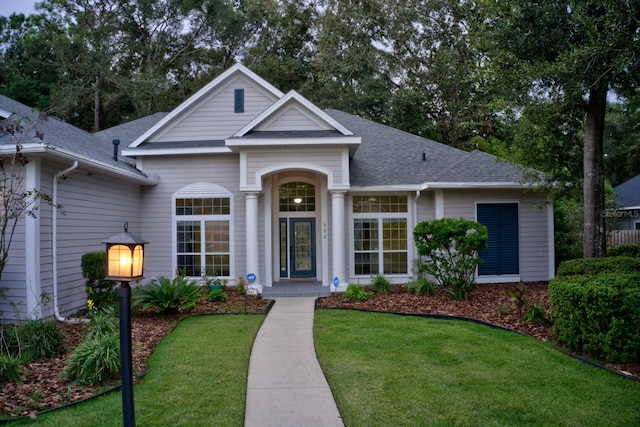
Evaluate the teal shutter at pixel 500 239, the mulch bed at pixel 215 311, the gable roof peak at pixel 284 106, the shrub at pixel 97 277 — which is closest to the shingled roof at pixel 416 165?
the teal shutter at pixel 500 239

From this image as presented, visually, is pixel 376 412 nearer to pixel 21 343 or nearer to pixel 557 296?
pixel 557 296

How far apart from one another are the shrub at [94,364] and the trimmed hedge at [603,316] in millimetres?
6083

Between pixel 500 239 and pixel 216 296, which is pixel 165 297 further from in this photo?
pixel 500 239

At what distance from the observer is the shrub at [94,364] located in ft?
17.2

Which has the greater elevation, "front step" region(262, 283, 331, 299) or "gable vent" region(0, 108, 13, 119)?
"gable vent" region(0, 108, 13, 119)

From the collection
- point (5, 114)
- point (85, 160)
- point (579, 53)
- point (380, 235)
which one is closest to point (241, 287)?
point (380, 235)

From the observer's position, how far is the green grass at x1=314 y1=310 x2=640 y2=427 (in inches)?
172

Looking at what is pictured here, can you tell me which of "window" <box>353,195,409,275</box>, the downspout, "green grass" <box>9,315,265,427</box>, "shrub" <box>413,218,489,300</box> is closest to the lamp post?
"green grass" <box>9,315,265,427</box>

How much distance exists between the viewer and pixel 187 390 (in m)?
4.95

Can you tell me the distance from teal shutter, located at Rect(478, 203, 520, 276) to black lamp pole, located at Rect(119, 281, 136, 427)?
1014 centimetres

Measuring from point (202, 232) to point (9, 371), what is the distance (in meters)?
7.21

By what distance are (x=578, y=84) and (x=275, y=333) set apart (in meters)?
6.50

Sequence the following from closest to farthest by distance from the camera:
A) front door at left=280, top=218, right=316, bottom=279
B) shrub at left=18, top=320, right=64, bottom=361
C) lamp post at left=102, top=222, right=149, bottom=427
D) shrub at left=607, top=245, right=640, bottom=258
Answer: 1. lamp post at left=102, top=222, right=149, bottom=427
2. shrub at left=18, top=320, right=64, bottom=361
3. shrub at left=607, top=245, right=640, bottom=258
4. front door at left=280, top=218, right=316, bottom=279

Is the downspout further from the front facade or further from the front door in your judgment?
the front door
